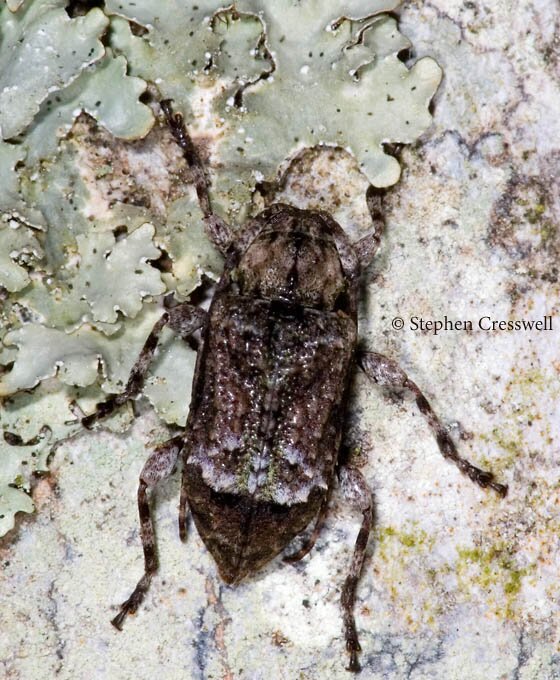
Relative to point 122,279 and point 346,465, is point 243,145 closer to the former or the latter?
point 122,279

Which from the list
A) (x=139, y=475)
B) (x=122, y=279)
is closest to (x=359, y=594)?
(x=139, y=475)

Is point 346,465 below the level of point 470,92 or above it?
below

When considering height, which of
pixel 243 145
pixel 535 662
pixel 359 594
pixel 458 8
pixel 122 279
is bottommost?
pixel 535 662

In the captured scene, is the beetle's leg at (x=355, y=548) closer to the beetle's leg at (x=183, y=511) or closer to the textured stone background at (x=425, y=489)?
Answer: the textured stone background at (x=425, y=489)

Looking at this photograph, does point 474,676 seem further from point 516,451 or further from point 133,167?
point 133,167

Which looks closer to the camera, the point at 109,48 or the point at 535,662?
the point at 109,48

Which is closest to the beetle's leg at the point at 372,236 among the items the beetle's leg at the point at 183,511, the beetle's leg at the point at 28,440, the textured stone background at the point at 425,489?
the textured stone background at the point at 425,489

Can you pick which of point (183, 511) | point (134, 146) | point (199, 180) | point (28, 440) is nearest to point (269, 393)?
point (183, 511)
